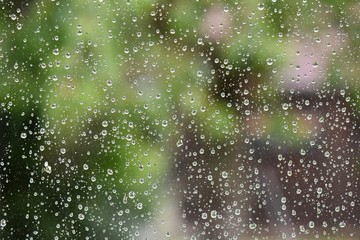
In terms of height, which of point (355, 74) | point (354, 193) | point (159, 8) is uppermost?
point (159, 8)

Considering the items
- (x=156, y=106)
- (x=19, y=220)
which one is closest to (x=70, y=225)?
(x=19, y=220)

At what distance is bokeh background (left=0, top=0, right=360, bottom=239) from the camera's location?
3.26 feet

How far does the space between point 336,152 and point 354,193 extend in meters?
0.08

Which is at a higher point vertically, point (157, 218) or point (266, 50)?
point (266, 50)

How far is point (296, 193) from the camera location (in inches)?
39.5

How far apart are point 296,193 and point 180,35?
35 centimetres

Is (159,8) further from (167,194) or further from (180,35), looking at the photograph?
(167,194)

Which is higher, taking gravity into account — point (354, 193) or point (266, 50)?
point (266, 50)

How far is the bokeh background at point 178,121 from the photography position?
994mm

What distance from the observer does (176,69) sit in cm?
102

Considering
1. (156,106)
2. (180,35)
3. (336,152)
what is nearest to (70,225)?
(156,106)

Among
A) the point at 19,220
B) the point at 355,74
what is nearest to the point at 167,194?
the point at 19,220

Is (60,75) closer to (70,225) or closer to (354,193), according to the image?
(70,225)

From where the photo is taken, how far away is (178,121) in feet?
3.30
